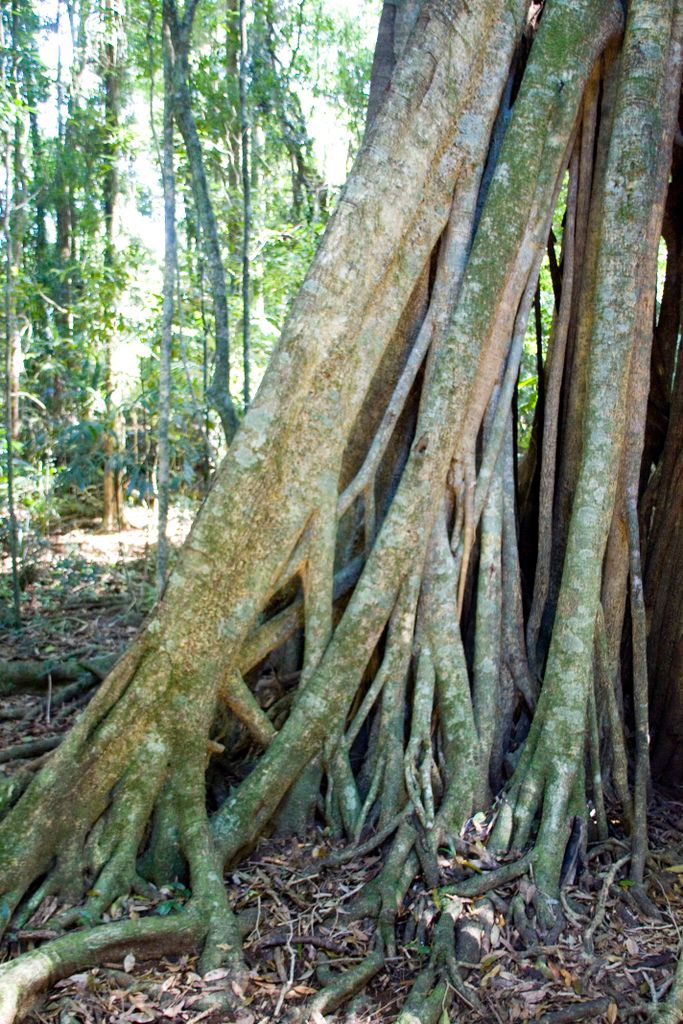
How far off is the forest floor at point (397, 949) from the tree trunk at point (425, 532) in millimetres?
91

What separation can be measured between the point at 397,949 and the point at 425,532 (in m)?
1.69

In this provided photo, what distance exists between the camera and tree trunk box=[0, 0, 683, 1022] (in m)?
3.53

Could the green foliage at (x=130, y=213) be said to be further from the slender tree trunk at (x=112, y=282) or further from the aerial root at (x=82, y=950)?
the aerial root at (x=82, y=950)

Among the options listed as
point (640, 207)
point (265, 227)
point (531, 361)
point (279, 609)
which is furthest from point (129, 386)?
point (640, 207)

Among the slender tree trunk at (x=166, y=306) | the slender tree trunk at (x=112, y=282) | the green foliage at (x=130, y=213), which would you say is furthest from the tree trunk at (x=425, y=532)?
the slender tree trunk at (x=112, y=282)

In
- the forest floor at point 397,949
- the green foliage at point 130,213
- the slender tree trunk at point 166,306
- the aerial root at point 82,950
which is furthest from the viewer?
the green foliage at point 130,213

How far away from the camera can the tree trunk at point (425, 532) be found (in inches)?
139

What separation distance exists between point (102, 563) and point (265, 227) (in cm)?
428

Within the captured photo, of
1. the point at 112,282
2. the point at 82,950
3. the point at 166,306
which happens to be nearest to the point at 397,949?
the point at 82,950

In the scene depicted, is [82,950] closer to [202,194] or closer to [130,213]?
[202,194]

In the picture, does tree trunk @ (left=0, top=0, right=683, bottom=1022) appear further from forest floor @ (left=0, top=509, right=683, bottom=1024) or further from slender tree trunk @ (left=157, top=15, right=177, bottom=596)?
slender tree trunk @ (left=157, top=15, right=177, bottom=596)

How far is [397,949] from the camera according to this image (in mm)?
→ 3174

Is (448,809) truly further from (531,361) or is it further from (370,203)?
(531,361)

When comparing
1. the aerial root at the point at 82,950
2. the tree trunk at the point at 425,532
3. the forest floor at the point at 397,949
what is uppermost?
the tree trunk at the point at 425,532
